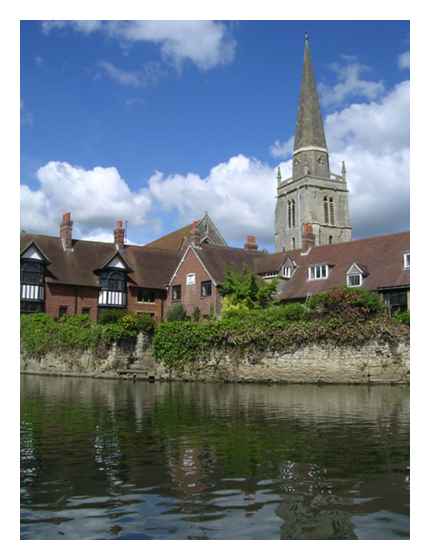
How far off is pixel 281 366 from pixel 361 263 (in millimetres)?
12001

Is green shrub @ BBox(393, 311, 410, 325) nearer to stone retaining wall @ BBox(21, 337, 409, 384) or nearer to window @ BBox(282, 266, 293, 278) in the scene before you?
stone retaining wall @ BBox(21, 337, 409, 384)

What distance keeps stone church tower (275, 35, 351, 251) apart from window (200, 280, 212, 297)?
1640 inches

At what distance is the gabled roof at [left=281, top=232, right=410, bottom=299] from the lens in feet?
A: 112

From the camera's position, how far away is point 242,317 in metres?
30.8

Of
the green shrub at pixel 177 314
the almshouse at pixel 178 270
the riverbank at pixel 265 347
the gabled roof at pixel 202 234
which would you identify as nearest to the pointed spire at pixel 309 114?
the gabled roof at pixel 202 234

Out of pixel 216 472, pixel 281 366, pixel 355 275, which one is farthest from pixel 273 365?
pixel 216 472

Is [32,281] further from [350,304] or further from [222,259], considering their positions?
[350,304]

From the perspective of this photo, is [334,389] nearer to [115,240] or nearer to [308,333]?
[308,333]

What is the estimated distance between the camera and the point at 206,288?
4219 centimetres

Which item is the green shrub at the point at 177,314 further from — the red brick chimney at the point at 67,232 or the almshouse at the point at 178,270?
the red brick chimney at the point at 67,232

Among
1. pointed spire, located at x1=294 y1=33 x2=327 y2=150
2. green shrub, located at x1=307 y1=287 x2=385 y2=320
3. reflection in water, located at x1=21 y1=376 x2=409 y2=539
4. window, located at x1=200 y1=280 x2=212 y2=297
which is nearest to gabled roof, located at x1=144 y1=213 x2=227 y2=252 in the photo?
window, located at x1=200 y1=280 x2=212 y2=297

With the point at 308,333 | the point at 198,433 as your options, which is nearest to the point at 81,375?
the point at 308,333

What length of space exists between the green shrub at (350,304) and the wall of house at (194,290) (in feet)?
46.5
